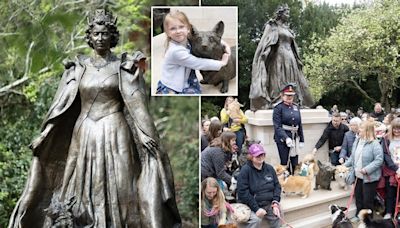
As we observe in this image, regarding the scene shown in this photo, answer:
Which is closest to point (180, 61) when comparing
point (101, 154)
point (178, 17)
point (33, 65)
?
point (178, 17)

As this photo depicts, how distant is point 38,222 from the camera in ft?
10.4

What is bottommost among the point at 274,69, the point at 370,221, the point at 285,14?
the point at 370,221

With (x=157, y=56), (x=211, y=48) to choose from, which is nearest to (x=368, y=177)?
(x=211, y=48)

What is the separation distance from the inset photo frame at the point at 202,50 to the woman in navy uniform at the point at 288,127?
17.0 inches

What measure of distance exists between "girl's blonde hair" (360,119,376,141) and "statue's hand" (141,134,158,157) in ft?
8.34

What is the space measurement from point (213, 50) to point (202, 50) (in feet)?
0.32

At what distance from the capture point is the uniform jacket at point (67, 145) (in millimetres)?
3082

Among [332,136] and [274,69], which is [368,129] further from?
[274,69]

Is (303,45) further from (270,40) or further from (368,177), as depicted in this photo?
(368,177)

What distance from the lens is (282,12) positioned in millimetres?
5328

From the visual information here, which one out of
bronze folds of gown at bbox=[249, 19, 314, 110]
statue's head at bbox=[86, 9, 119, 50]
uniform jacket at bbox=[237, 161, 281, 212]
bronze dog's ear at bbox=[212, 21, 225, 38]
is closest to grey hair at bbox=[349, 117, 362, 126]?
bronze folds of gown at bbox=[249, 19, 314, 110]

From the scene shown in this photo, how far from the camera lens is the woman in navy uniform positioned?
529 centimetres

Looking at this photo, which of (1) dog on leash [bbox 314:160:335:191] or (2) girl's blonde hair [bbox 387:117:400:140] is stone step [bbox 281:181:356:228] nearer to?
(1) dog on leash [bbox 314:160:335:191]

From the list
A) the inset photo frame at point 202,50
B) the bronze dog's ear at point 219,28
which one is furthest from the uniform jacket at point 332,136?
the bronze dog's ear at point 219,28
